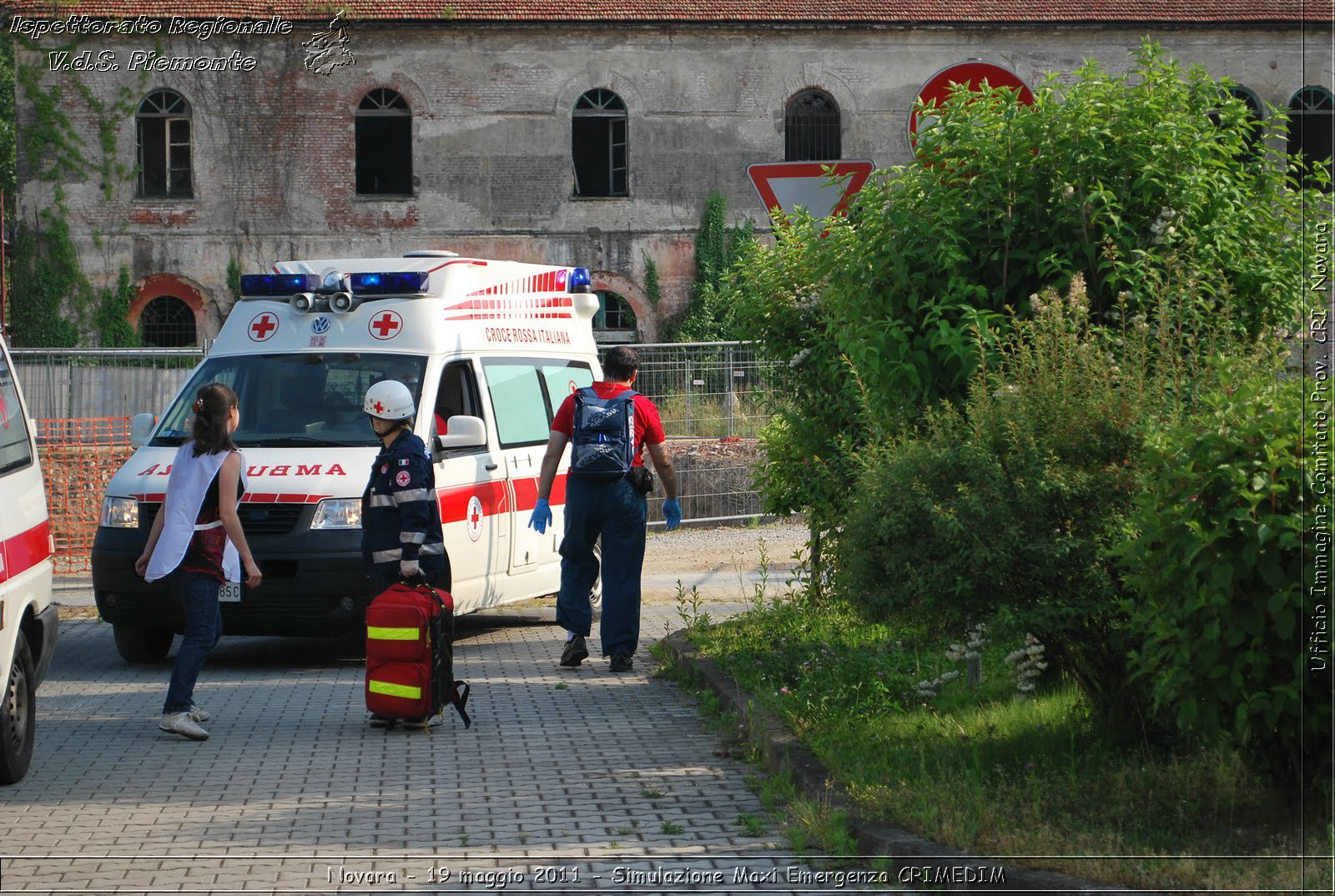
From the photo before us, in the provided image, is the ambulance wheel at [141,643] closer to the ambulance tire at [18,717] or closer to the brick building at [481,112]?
the ambulance tire at [18,717]

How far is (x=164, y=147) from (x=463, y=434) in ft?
86.4

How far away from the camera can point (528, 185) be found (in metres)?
33.9

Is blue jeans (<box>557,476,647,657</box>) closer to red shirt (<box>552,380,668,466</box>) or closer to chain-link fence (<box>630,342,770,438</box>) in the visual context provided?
red shirt (<box>552,380,668,466</box>)

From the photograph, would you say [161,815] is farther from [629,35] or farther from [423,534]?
[629,35]

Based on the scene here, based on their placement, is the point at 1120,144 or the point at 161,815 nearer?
the point at 161,815

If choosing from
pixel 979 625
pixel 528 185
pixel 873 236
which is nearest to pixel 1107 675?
pixel 979 625

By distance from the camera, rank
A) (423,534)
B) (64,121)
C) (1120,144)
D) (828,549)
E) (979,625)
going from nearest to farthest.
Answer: (979,625)
(1120,144)
(423,534)
(828,549)
(64,121)

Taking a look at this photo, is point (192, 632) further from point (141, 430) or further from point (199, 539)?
point (141, 430)

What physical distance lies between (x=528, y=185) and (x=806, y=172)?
25.9 meters

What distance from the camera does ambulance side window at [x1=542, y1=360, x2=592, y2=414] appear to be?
39.9ft

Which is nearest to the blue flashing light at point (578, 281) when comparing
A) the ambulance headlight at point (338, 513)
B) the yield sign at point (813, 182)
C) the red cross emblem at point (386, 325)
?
the red cross emblem at point (386, 325)

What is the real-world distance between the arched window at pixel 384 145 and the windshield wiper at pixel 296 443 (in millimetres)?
24295

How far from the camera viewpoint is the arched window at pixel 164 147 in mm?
33500

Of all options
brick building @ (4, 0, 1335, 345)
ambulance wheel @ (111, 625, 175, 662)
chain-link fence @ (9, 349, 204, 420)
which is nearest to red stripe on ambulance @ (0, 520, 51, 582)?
ambulance wheel @ (111, 625, 175, 662)
